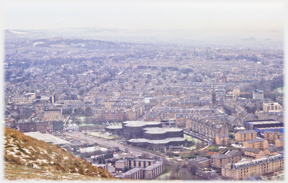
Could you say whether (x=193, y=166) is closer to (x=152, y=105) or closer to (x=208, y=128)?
(x=208, y=128)

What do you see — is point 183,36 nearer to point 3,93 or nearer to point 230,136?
point 230,136

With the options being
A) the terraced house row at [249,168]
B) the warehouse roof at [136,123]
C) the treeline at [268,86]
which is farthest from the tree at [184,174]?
the treeline at [268,86]

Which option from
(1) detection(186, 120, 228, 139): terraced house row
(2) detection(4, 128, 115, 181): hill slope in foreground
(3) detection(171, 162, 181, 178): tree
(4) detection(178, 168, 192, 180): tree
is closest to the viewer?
(2) detection(4, 128, 115, 181): hill slope in foreground

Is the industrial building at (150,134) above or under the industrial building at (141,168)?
above

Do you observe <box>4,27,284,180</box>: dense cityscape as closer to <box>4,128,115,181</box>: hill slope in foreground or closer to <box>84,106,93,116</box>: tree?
<box>84,106,93,116</box>: tree

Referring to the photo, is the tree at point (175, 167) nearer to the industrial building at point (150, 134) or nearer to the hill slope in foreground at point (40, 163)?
the industrial building at point (150, 134)

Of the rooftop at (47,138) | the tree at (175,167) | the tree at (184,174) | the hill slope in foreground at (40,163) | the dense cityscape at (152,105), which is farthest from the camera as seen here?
the rooftop at (47,138)

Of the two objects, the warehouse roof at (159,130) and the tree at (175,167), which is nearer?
the tree at (175,167)

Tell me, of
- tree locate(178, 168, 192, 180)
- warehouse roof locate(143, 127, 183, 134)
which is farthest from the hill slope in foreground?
warehouse roof locate(143, 127, 183, 134)
